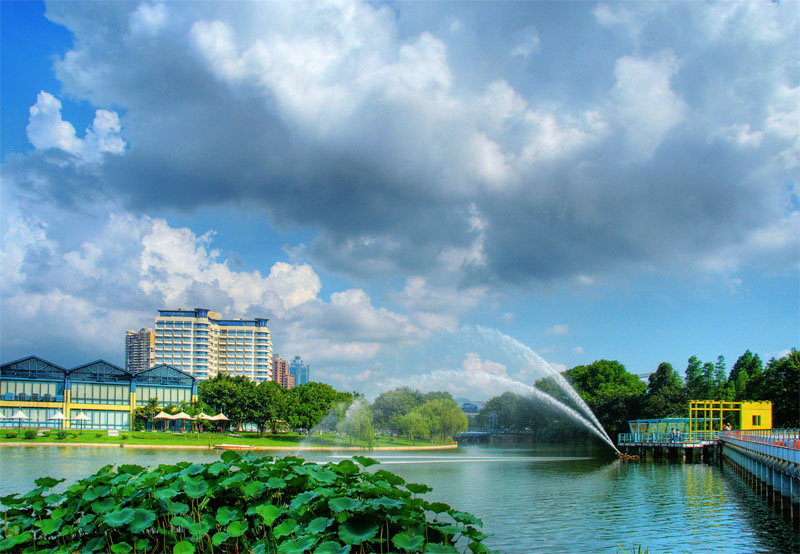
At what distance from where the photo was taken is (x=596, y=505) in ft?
98.8

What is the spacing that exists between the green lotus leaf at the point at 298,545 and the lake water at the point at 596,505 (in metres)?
7.69

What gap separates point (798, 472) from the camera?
24.7 metres

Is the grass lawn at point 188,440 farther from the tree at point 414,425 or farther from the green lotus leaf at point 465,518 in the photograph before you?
the green lotus leaf at point 465,518

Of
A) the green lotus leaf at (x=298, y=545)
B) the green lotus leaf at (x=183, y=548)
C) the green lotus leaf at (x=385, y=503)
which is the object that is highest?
the green lotus leaf at (x=385, y=503)

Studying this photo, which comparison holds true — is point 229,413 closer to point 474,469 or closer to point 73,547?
point 474,469

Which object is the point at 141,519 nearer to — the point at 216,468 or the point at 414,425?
the point at 216,468

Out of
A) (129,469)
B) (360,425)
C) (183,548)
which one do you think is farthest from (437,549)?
(360,425)

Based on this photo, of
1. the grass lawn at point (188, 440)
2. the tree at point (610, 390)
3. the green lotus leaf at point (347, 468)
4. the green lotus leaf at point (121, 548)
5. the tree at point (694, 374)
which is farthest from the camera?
the tree at point (694, 374)

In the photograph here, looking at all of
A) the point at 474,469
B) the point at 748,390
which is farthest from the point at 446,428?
the point at 474,469

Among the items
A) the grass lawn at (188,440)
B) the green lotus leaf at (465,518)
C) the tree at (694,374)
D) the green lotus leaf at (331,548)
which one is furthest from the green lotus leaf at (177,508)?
the tree at (694,374)

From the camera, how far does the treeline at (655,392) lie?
79.7m

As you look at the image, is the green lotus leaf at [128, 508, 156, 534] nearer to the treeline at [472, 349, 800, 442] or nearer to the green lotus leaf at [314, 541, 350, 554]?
the green lotus leaf at [314, 541, 350, 554]

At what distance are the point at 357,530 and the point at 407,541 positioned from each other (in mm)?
988

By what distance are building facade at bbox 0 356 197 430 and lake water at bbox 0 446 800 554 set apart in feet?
177
